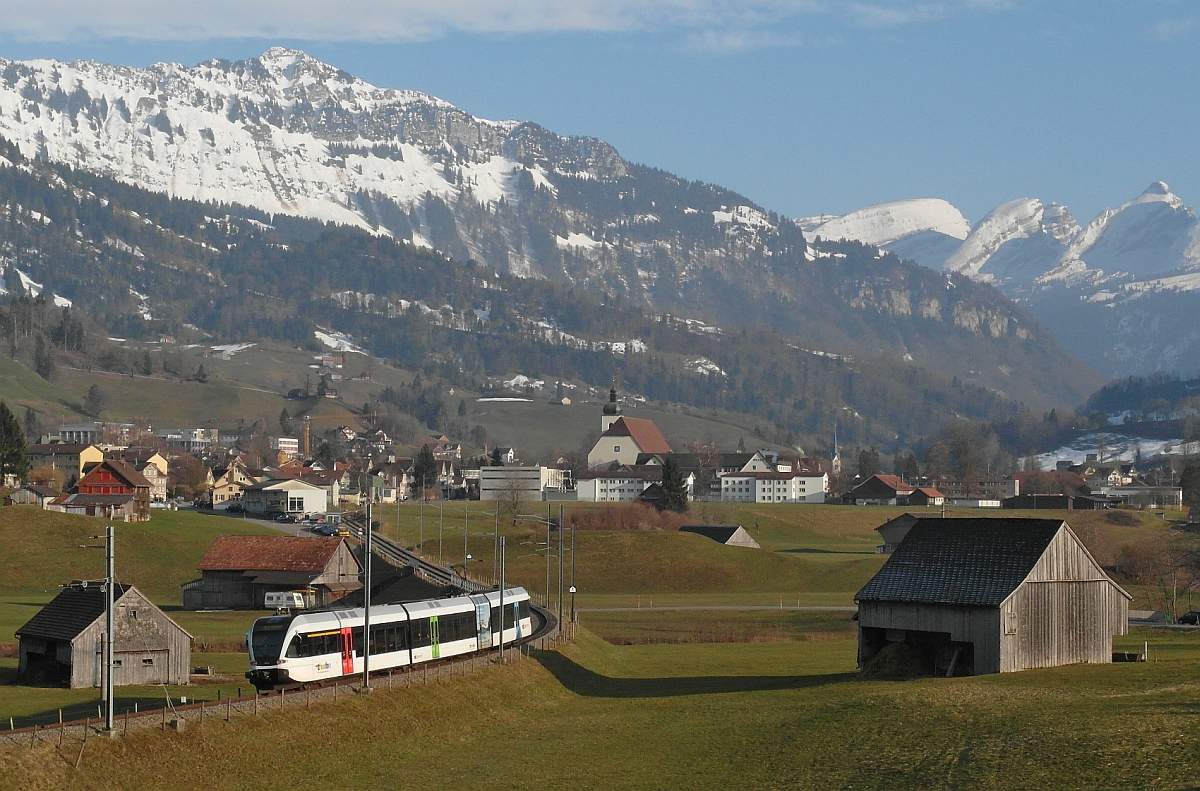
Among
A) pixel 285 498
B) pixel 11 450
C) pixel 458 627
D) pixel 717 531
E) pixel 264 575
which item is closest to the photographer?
pixel 458 627

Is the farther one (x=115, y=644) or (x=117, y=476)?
(x=117, y=476)

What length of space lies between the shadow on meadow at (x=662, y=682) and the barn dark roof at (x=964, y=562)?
416cm

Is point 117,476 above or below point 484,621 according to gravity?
above

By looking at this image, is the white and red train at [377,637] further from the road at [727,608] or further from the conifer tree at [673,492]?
the conifer tree at [673,492]

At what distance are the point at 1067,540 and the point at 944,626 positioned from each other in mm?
6412

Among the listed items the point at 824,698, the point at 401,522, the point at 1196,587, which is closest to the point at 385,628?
the point at 824,698

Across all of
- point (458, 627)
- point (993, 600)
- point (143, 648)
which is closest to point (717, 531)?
point (458, 627)

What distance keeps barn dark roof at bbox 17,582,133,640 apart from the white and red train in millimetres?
6358

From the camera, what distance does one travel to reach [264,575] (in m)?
106

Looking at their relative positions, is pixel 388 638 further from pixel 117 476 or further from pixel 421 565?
pixel 117 476

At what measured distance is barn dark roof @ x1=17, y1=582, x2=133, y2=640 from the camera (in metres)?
62.6

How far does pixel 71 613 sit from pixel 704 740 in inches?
1183

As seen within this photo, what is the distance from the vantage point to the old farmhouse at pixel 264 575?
10475 centimetres

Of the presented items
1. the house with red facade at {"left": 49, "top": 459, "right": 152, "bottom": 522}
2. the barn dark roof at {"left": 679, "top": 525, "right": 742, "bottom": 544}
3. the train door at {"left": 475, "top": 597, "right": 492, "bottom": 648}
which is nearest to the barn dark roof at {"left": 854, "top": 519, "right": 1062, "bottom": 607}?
the train door at {"left": 475, "top": 597, "right": 492, "bottom": 648}
